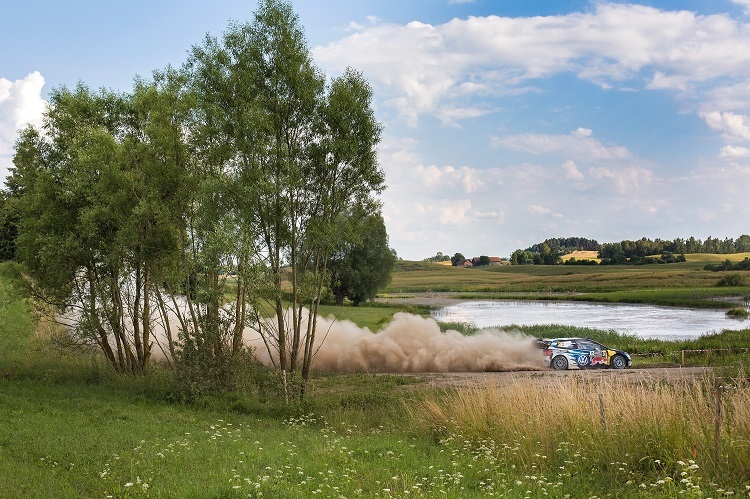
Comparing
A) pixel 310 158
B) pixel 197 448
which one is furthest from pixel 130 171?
pixel 197 448

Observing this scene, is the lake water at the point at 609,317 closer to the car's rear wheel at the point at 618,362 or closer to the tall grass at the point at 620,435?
the car's rear wheel at the point at 618,362

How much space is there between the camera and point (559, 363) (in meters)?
36.9

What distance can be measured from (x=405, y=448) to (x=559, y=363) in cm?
2374

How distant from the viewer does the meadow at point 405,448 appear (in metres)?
11.5

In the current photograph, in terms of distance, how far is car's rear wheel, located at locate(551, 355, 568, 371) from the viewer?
36719 mm

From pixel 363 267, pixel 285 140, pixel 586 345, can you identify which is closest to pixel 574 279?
pixel 363 267

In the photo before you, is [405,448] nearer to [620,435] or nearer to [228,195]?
[620,435]

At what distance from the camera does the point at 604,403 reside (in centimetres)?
1491

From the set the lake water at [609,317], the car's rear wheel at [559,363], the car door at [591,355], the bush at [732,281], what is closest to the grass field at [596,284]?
the bush at [732,281]

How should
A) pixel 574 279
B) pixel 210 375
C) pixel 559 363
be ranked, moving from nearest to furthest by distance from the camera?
pixel 210 375, pixel 559 363, pixel 574 279

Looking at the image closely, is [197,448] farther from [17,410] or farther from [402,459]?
[17,410]

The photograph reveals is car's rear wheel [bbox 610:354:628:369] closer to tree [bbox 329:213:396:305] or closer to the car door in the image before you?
the car door

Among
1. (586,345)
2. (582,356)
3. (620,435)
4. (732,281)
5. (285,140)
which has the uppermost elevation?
(285,140)

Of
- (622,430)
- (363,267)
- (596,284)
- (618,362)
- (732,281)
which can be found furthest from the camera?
(596,284)
